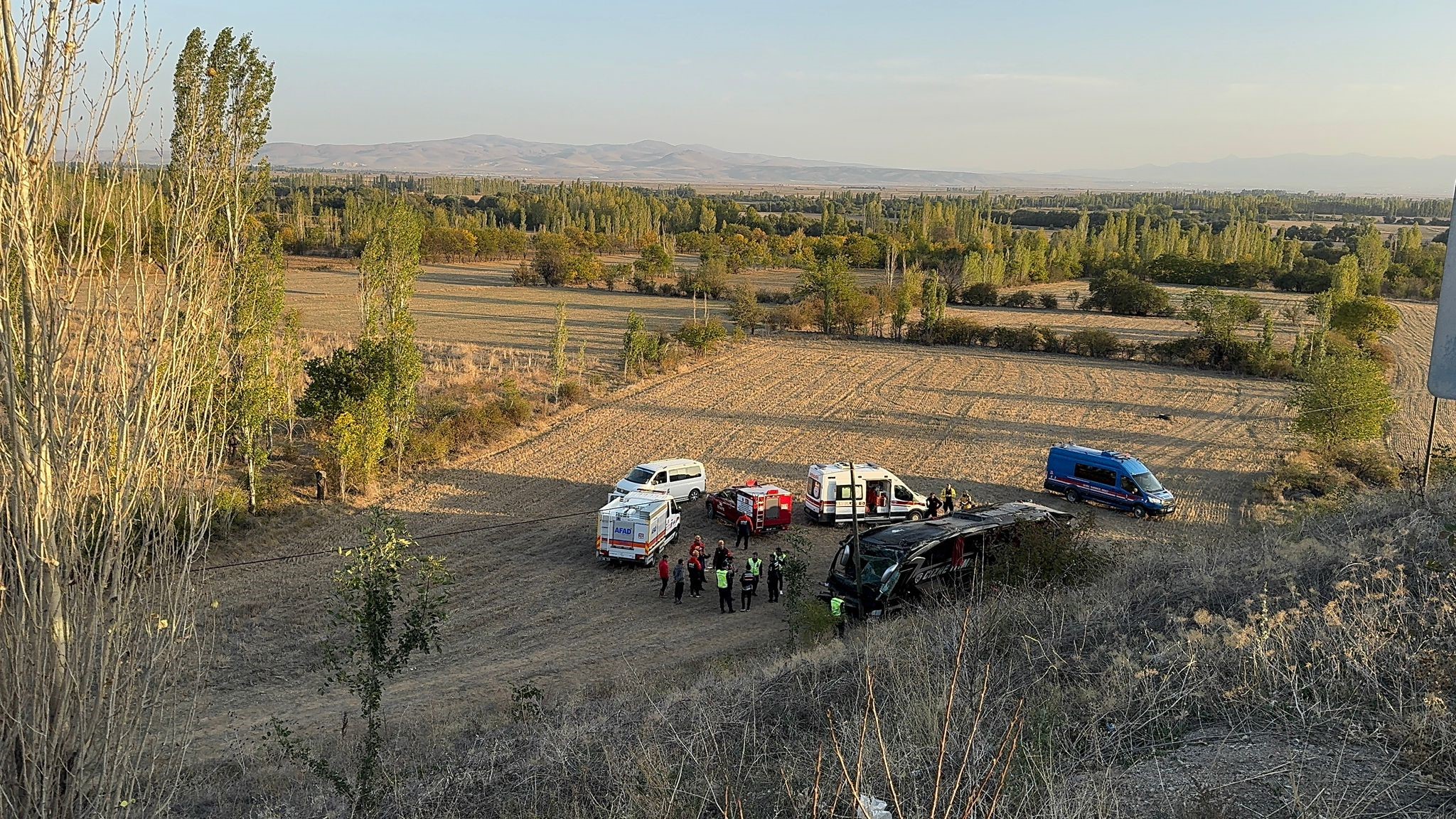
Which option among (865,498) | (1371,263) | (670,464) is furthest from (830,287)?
(1371,263)

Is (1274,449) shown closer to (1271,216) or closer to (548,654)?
(548,654)

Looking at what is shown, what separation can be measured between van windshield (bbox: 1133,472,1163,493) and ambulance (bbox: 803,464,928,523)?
4.27 metres

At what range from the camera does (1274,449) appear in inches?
926

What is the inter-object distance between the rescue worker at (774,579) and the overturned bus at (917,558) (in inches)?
50.3

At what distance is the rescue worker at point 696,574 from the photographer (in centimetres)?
1409

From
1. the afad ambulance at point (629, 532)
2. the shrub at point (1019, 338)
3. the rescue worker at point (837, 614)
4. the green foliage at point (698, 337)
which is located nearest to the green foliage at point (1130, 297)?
the shrub at point (1019, 338)

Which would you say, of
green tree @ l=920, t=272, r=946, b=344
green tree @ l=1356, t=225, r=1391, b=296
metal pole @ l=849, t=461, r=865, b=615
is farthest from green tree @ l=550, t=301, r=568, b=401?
green tree @ l=1356, t=225, r=1391, b=296

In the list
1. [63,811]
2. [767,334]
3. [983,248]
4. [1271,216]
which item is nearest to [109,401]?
[63,811]

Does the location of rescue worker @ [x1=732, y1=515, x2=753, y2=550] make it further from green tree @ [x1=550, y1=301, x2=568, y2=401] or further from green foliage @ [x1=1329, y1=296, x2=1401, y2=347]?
green foliage @ [x1=1329, y1=296, x2=1401, y2=347]

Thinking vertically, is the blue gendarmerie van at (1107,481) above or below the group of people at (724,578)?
above

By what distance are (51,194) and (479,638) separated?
10006 mm

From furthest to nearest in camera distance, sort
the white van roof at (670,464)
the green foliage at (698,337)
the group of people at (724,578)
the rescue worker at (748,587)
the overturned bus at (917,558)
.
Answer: the green foliage at (698,337) < the white van roof at (670,464) < the rescue worker at (748,587) < the group of people at (724,578) < the overturned bus at (917,558)

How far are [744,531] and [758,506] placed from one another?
54cm

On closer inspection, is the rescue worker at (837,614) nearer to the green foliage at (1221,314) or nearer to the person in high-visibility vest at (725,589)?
the person in high-visibility vest at (725,589)
